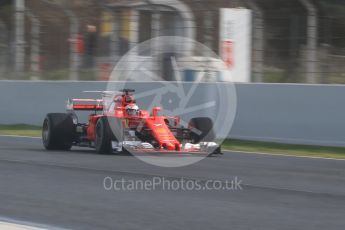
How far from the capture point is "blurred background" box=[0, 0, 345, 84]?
695 inches

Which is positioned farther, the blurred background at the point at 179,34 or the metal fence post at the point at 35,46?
the metal fence post at the point at 35,46

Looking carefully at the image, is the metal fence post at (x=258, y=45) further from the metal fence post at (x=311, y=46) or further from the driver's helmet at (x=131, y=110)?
the driver's helmet at (x=131, y=110)

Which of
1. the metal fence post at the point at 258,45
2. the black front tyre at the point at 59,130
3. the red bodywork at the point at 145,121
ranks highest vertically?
the metal fence post at the point at 258,45

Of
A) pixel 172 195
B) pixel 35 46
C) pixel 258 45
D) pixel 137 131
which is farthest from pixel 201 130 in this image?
pixel 35 46

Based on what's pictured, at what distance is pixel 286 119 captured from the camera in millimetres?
16844

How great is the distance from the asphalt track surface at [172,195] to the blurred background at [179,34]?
14.6 ft

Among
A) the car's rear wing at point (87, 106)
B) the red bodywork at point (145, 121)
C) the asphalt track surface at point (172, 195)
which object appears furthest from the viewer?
the car's rear wing at point (87, 106)

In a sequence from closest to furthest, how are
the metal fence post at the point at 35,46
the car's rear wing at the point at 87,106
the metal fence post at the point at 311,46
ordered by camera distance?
the car's rear wing at the point at 87,106 < the metal fence post at the point at 311,46 < the metal fence post at the point at 35,46

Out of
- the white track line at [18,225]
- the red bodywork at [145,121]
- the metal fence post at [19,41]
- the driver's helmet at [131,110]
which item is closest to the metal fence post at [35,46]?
the metal fence post at [19,41]

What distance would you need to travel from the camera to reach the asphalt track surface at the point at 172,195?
26.4ft

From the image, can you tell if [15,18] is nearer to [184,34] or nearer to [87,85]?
[87,85]

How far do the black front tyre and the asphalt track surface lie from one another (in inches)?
30.0

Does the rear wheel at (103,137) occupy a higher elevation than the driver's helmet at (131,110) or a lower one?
Result: lower

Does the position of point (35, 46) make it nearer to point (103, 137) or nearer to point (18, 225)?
point (103, 137)
